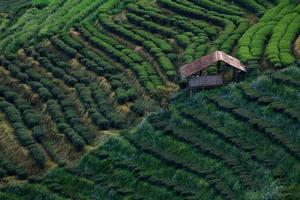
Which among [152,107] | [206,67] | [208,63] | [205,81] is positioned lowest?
[152,107]

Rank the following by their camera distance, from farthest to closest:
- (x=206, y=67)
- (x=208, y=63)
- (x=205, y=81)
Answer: (x=205, y=81), (x=206, y=67), (x=208, y=63)

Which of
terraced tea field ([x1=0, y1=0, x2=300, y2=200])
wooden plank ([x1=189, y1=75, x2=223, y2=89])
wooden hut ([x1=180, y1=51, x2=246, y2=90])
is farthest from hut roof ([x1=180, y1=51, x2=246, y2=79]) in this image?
terraced tea field ([x1=0, y1=0, x2=300, y2=200])

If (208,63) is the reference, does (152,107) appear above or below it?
below

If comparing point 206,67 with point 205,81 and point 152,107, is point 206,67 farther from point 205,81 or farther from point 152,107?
point 152,107

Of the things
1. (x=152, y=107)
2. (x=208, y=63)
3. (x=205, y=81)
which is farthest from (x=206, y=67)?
(x=152, y=107)

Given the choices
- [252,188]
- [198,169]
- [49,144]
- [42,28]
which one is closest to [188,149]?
[198,169]

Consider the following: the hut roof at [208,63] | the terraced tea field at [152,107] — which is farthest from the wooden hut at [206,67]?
the terraced tea field at [152,107]
